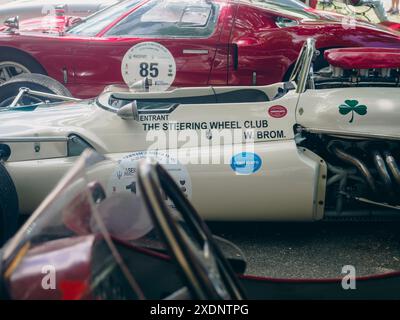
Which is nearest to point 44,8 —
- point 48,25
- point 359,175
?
point 48,25

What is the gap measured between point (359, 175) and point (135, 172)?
4.39 ft

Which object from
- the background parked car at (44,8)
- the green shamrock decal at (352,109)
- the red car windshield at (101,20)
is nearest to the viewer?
the green shamrock decal at (352,109)

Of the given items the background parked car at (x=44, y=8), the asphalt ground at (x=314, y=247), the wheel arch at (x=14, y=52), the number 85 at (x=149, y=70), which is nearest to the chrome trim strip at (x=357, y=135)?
the asphalt ground at (x=314, y=247)

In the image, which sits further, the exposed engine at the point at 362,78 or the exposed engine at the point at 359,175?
the exposed engine at the point at 362,78

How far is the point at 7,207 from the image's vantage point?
3.41 m

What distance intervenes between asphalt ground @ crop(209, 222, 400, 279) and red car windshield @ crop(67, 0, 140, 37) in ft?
8.91

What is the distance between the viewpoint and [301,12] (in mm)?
6320

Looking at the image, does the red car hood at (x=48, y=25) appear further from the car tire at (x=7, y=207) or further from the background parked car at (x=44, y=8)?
the car tire at (x=7, y=207)

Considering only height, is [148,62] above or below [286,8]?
below

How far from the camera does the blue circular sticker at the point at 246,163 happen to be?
3.55 metres

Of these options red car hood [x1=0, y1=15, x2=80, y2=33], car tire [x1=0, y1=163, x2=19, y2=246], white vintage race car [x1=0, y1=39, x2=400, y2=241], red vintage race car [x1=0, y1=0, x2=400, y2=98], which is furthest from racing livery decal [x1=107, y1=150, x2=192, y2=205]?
red car hood [x1=0, y1=15, x2=80, y2=33]

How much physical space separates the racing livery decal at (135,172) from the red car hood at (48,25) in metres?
3.01

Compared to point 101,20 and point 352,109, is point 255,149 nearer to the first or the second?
point 352,109
